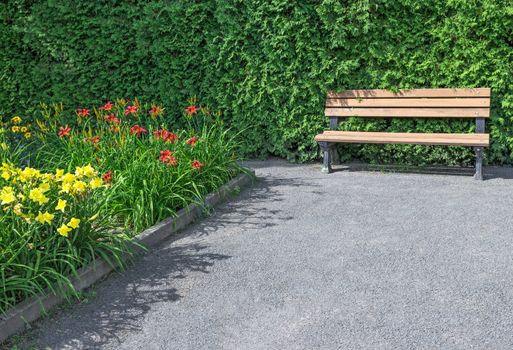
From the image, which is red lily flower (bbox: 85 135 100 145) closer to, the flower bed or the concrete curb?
the flower bed

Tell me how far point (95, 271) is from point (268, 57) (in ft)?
13.7

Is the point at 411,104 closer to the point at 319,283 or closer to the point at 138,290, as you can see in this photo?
the point at 319,283

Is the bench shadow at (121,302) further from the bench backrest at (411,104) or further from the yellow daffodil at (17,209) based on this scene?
the bench backrest at (411,104)

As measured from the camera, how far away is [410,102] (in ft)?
22.2

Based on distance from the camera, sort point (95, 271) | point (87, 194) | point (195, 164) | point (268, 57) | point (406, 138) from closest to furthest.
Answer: point (95, 271), point (87, 194), point (195, 164), point (406, 138), point (268, 57)

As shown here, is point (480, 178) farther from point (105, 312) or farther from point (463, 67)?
point (105, 312)

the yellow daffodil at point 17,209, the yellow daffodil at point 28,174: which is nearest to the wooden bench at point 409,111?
the yellow daffodil at point 28,174

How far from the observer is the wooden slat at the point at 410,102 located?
644cm

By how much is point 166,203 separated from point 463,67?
12.1ft

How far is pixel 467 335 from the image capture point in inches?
118

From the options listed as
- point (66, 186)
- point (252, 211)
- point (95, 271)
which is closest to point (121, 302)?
point (95, 271)

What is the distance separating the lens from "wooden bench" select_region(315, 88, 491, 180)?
6258 millimetres

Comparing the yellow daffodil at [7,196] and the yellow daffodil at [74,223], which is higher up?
the yellow daffodil at [7,196]

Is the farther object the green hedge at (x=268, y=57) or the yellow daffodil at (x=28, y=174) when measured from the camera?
the green hedge at (x=268, y=57)
